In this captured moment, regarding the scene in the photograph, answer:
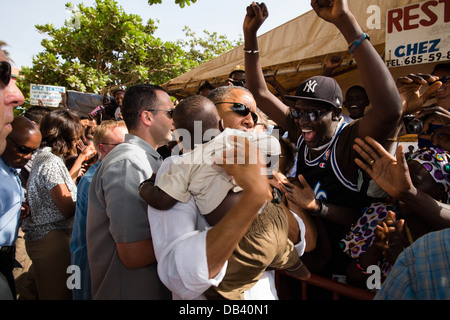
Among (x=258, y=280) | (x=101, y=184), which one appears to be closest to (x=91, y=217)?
(x=101, y=184)

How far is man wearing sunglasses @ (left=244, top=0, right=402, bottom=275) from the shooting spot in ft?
5.75

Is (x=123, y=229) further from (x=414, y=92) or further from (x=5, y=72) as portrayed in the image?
(x=414, y=92)

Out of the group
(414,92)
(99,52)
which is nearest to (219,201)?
(414,92)

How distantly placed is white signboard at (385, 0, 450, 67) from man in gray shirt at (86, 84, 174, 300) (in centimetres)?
338

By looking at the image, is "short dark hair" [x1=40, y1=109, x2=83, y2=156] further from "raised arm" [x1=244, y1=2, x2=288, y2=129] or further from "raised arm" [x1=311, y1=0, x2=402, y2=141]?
"raised arm" [x1=311, y1=0, x2=402, y2=141]

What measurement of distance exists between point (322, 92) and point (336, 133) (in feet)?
1.09

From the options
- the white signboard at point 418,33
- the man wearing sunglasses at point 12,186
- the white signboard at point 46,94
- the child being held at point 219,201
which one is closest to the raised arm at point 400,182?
the child being held at point 219,201

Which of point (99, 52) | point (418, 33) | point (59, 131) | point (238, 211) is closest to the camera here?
point (238, 211)

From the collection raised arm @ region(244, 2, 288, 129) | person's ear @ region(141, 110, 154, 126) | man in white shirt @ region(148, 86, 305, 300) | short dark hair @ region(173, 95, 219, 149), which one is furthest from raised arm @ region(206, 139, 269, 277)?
raised arm @ region(244, 2, 288, 129)

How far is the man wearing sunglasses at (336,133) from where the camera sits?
1.75 metres

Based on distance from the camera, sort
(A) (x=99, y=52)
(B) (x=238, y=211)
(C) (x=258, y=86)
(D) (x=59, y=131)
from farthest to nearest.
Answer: (A) (x=99, y=52) → (D) (x=59, y=131) → (C) (x=258, y=86) → (B) (x=238, y=211)

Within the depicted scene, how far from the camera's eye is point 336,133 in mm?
2207
